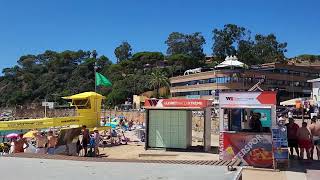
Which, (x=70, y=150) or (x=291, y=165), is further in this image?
(x=70, y=150)

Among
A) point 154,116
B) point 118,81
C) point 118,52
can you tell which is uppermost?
point 118,52

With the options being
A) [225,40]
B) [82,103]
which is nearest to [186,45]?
[225,40]

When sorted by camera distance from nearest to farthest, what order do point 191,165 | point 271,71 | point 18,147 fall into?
point 191,165
point 18,147
point 271,71

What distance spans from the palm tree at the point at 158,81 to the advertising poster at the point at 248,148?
291 ft

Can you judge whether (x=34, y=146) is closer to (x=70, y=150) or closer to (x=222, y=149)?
(x=70, y=150)

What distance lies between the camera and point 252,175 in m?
11.9

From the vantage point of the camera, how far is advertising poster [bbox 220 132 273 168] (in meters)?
13.6

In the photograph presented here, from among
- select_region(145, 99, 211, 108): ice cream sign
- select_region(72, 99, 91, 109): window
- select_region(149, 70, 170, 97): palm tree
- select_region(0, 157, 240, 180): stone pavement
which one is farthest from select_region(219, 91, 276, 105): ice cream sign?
select_region(149, 70, 170, 97): palm tree

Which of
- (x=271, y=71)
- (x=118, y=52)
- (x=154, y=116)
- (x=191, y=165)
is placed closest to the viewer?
(x=191, y=165)

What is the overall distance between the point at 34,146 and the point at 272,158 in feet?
33.6

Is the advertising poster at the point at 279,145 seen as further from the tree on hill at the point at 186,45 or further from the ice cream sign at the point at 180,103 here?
the tree on hill at the point at 186,45

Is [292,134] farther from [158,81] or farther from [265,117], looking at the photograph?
[158,81]

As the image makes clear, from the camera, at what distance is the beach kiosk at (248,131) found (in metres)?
13.6

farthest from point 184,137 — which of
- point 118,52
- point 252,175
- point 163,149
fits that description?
point 118,52
